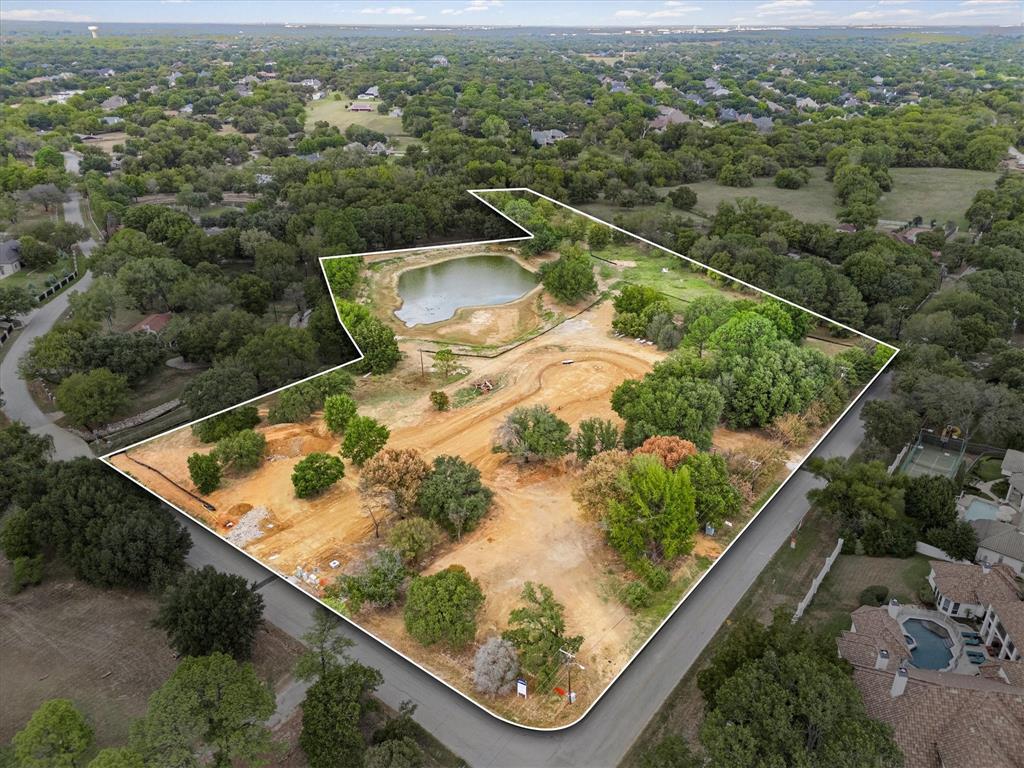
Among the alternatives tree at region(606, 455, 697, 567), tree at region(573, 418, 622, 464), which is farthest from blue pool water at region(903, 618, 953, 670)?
tree at region(573, 418, 622, 464)

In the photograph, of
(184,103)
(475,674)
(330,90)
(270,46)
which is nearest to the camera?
(475,674)

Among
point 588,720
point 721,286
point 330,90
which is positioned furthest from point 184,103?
point 588,720

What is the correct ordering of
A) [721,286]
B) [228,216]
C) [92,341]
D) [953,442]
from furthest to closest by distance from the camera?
[228,216] < [721,286] < [92,341] < [953,442]

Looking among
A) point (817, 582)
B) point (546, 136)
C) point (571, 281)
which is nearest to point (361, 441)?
point (817, 582)

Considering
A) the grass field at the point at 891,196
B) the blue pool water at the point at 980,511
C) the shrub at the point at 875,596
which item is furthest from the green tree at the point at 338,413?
the grass field at the point at 891,196

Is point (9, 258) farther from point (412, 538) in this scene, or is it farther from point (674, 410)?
point (674, 410)

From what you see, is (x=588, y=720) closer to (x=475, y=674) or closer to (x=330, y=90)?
(x=475, y=674)
